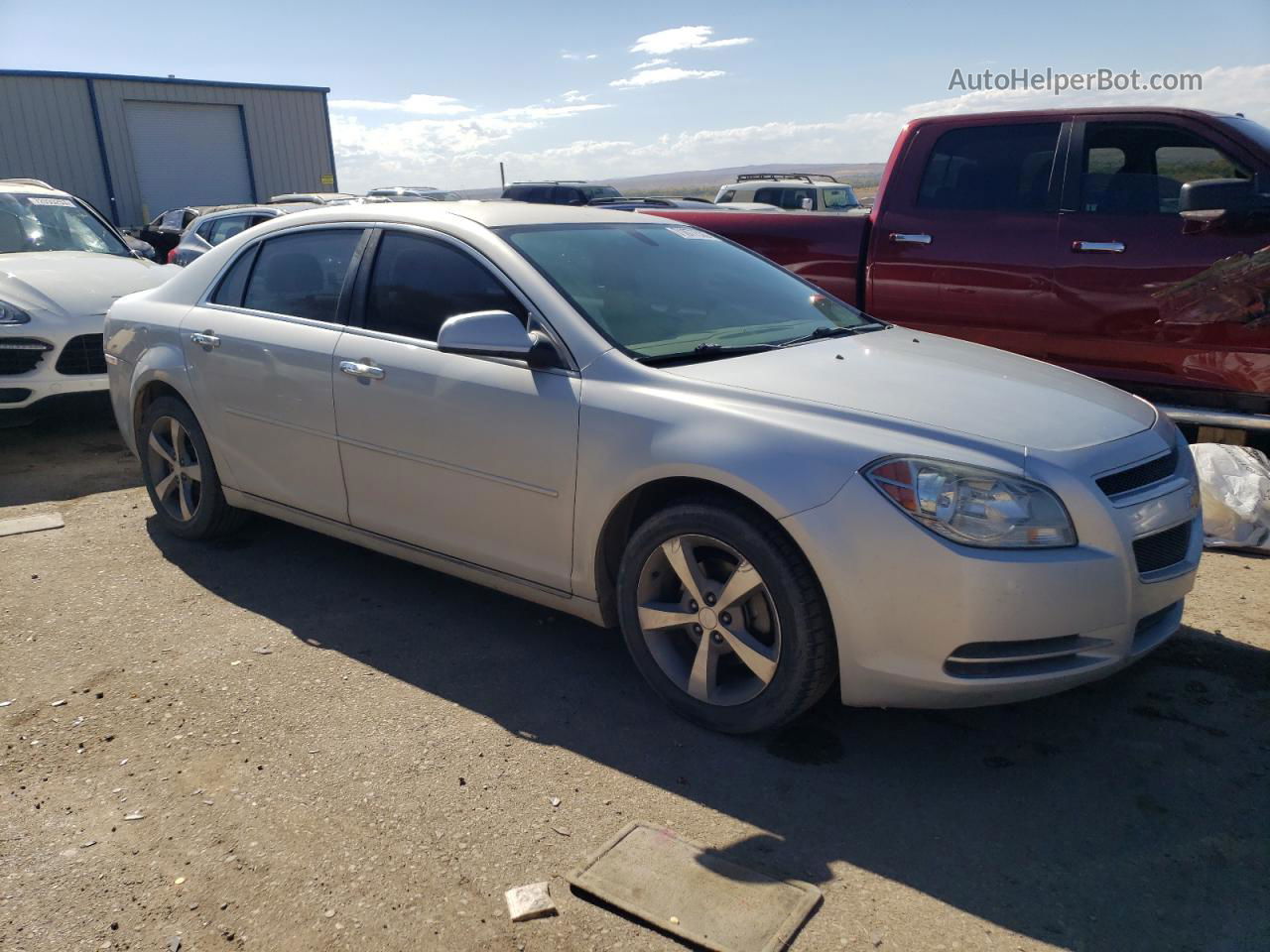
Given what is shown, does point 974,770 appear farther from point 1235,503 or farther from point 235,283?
point 235,283

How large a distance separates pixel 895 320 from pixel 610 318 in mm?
2929

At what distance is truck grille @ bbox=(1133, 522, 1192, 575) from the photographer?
9.37ft

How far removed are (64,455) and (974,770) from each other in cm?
648

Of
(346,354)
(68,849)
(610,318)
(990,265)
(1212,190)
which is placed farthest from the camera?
(990,265)

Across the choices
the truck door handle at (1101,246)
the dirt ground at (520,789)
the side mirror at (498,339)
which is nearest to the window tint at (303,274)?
the side mirror at (498,339)

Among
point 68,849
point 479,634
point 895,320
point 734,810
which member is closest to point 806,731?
point 734,810

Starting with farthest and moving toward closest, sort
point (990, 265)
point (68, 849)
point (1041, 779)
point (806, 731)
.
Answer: point (990, 265) → point (806, 731) → point (1041, 779) → point (68, 849)

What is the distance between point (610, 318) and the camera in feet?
11.6

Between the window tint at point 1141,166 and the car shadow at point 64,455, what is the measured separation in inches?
235

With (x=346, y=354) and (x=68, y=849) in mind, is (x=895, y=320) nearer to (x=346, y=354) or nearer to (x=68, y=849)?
(x=346, y=354)

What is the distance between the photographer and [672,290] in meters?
3.87

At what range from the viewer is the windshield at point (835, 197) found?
19.9 metres

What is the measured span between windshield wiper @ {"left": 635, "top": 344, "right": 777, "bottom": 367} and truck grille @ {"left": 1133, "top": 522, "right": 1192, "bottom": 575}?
138 centimetres

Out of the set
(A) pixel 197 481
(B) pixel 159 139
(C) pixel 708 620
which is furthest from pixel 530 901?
(B) pixel 159 139
